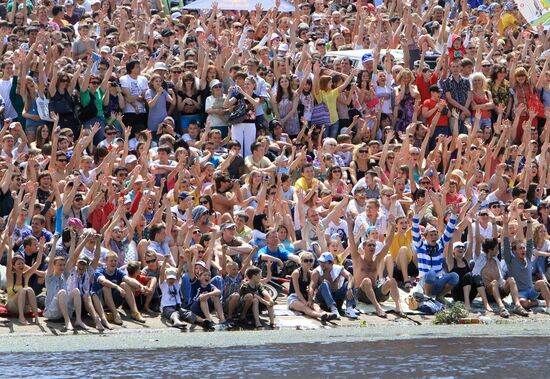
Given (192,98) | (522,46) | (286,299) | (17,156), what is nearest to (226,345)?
(286,299)

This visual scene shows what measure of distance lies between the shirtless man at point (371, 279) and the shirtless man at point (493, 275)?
1453 millimetres

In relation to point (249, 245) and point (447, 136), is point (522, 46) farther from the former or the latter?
point (249, 245)

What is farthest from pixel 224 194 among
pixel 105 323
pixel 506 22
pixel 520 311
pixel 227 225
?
pixel 506 22

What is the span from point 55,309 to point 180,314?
1.63 meters

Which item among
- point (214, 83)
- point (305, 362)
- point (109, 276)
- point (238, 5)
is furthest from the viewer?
point (238, 5)

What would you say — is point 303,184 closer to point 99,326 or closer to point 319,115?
point 319,115

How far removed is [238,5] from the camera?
28828 mm

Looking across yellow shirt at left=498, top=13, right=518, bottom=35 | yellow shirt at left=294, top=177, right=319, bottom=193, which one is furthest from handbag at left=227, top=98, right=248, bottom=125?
yellow shirt at left=498, top=13, right=518, bottom=35

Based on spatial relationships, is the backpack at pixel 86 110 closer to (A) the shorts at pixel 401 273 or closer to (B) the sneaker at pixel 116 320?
(B) the sneaker at pixel 116 320

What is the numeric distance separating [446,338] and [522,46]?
9.84 m

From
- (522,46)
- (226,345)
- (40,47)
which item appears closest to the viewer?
(226,345)

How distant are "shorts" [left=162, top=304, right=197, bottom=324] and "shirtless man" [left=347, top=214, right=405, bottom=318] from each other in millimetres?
2457

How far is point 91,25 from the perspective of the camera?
2509cm

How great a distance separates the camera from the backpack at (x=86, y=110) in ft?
76.1
